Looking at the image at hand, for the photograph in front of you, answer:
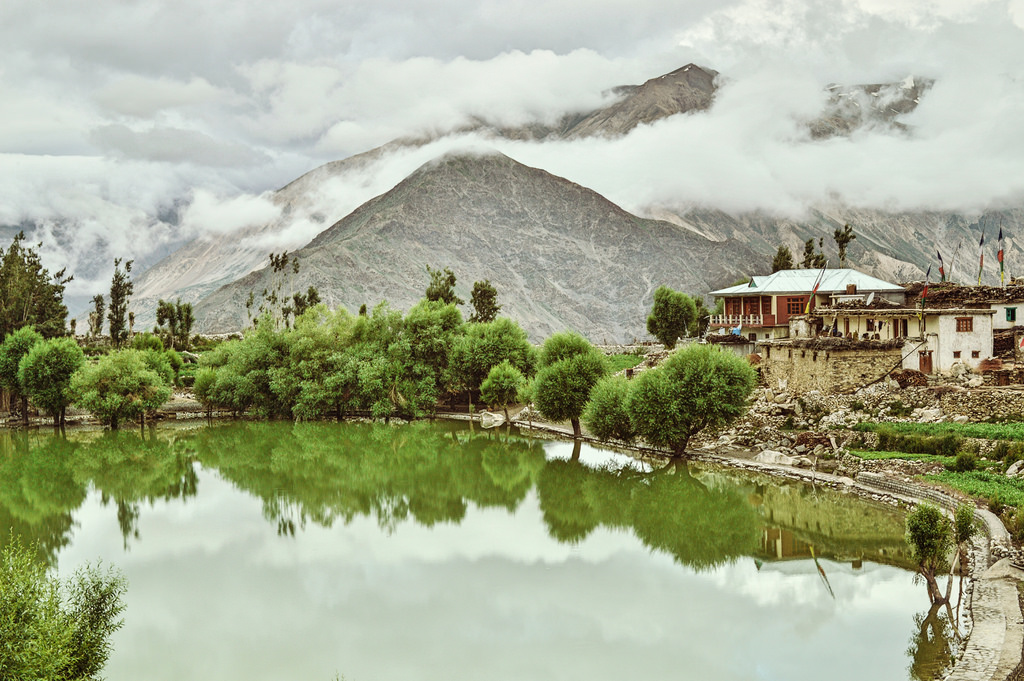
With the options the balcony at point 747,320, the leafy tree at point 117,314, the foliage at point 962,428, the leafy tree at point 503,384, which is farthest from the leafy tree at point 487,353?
the leafy tree at point 117,314

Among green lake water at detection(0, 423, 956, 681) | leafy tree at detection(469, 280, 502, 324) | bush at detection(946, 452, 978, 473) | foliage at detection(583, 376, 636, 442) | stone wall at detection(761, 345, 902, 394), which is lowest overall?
green lake water at detection(0, 423, 956, 681)

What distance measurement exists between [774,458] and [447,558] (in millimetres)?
18943

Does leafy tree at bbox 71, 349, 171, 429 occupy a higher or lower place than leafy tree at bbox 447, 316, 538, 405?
lower

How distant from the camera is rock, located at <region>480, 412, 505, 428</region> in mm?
60197

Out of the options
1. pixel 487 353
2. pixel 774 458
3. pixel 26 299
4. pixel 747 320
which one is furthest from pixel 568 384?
pixel 26 299

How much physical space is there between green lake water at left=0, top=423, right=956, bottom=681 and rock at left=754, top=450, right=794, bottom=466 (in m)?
2.04

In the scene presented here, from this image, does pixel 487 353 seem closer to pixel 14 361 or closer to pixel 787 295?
pixel 787 295

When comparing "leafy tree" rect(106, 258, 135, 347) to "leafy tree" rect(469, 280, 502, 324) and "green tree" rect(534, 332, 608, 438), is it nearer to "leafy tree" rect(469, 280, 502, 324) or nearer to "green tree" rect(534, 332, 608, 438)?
"leafy tree" rect(469, 280, 502, 324)

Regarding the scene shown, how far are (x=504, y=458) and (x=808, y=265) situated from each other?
44820mm

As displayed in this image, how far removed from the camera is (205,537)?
2934 cm

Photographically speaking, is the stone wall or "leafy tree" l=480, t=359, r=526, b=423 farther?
"leafy tree" l=480, t=359, r=526, b=423

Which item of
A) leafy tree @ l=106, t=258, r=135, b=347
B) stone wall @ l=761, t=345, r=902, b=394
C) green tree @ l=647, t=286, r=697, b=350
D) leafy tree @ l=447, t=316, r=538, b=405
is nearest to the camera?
stone wall @ l=761, t=345, r=902, b=394

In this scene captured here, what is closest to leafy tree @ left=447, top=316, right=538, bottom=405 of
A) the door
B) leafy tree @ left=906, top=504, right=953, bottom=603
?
the door

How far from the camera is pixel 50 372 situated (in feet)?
196
